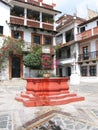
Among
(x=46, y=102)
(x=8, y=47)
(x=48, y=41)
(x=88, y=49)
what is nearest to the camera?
(x=46, y=102)

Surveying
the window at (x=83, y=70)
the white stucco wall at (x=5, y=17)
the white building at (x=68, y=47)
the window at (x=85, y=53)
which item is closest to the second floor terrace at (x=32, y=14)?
the white stucco wall at (x=5, y=17)

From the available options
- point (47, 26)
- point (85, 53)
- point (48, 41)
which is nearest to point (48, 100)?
point (47, 26)

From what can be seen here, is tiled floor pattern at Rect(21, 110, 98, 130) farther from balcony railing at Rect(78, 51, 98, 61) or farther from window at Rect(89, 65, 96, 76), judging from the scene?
window at Rect(89, 65, 96, 76)

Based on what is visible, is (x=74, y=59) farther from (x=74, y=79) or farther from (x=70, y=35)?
(x=74, y=79)

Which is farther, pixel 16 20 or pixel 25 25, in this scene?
pixel 25 25

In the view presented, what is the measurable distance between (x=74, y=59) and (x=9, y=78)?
33.9ft

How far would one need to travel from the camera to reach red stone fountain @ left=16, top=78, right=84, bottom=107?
8.00 metres

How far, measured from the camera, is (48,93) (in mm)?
8461

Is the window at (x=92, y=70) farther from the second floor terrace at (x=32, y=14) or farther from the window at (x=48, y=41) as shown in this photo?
the second floor terrace at (x=32, y=14)

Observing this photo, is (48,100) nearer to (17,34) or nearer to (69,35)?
(17,34)

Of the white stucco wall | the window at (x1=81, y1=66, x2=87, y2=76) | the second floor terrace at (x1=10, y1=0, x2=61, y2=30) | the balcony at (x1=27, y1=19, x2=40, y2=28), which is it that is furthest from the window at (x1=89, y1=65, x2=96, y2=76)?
the white stucco wall

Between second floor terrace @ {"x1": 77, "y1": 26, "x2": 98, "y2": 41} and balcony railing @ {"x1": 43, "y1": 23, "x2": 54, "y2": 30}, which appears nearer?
second floor terrace @ {"x1": 77, "y1": 26, "x2": 98, "y2": 41}

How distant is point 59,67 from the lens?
33188 mm

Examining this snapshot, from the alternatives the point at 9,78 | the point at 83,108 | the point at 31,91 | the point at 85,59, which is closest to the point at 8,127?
Answer: the point at 83,108
